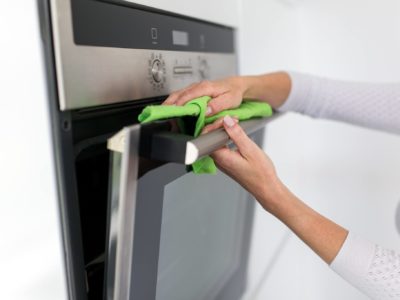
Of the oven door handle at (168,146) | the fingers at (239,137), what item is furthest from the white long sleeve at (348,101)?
the oven door handle at (168,146)

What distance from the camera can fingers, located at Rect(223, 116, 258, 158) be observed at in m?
0.46

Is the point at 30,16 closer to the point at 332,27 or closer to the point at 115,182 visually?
the point at 115,182

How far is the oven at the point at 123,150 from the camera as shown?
376 mm

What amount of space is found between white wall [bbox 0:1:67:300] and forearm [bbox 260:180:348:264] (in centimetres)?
25

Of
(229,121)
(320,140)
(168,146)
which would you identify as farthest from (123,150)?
(320,140)

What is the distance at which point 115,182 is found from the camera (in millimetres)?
390

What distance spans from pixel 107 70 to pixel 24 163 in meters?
0.13

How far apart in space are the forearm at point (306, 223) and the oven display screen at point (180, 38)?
237 millimetres

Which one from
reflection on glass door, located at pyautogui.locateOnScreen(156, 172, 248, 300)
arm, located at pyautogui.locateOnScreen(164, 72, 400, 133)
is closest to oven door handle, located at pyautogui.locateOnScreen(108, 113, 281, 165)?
reflection on glass door, located at pyautogui.locateOnScreen(156, 172, 248, 300)

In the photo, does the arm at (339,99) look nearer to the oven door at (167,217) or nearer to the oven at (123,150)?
the oven door at (167,217)

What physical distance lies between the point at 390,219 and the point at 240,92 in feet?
2.55

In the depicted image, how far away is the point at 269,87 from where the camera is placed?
0.73 m

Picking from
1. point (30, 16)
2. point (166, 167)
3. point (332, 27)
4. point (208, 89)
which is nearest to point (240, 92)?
point (208, 89)

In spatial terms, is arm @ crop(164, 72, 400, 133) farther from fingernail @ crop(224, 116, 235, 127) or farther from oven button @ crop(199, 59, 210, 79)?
fingernail @ crop(224, 116, 235, 127)
